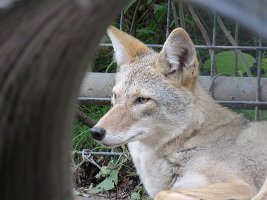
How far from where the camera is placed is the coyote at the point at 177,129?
4547 mm

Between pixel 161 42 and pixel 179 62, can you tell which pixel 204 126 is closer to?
pixel 179 62

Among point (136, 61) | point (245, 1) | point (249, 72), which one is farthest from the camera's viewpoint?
point (249, 72)

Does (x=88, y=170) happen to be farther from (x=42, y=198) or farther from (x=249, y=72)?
(x=42, y=198)

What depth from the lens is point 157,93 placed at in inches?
187

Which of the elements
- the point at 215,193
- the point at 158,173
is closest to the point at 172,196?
the point at 215,193

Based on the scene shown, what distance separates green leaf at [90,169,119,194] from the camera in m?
5.72

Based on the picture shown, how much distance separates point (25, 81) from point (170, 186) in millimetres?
3631

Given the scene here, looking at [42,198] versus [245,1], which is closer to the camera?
[245,1]

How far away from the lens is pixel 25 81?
1024 millimetres

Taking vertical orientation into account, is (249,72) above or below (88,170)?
above

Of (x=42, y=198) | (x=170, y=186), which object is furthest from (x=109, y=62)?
(x=42, y=198)

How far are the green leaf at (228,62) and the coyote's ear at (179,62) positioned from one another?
99 centimetres

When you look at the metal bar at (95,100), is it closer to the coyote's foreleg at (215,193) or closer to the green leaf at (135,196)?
the green leaf at (135,196)

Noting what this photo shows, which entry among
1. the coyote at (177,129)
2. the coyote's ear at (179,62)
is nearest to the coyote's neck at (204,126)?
the coyote at (177,129)
